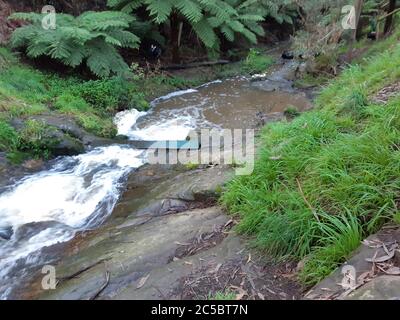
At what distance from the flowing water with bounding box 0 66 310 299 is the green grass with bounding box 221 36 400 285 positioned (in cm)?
213

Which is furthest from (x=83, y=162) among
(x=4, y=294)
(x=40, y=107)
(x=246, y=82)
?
(x=246, y=82)

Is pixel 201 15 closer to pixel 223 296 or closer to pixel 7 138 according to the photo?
pixel 7 138

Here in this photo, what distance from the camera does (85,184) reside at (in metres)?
5.97

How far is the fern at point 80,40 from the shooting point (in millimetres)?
8805

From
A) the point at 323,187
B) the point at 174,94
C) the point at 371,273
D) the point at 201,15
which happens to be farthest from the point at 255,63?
the point at 371,273

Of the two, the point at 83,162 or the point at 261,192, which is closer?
the point at 261,192

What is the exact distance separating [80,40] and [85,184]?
420 centimetres

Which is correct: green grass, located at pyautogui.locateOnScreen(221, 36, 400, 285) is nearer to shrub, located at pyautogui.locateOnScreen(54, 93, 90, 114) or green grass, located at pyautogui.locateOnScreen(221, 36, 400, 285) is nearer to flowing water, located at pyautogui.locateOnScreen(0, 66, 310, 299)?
flowing water, located at pyautogui.locateOnScreen(0, 66, 310, 299)

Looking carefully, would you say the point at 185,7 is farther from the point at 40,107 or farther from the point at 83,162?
the point at 83,162

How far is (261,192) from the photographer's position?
367 centimetres

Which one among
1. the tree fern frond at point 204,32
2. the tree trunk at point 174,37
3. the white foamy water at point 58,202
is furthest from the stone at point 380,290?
the tree trunk at point 174,37

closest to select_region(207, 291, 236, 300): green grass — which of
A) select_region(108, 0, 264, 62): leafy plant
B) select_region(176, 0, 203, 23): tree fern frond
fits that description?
select_region(108, 0, 264, 62): leafy plant

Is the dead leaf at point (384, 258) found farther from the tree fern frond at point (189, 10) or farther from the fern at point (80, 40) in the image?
the tree fern frond at point (189, 10)
